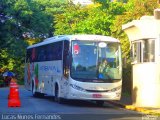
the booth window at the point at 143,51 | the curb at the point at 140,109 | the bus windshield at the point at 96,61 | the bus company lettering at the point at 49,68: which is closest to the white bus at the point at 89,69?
the bus windshield at the point at 96,61

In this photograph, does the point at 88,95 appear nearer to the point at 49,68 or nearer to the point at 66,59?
the point at 66,59

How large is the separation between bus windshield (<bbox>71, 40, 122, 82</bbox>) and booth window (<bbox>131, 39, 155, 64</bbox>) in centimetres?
116

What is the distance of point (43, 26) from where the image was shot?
58562mm

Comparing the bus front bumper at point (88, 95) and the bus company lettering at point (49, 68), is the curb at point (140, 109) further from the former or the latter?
the bus company lettering at point (49, 68)

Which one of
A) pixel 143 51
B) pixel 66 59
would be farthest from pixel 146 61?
pixel 66 59

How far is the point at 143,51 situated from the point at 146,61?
20.8 inches

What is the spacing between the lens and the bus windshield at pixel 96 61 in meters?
22.6

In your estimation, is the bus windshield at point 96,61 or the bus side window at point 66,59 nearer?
the bus windshield at point 96,61

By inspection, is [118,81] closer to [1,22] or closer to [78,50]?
[78,50]

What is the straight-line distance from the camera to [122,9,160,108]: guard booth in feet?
73.8

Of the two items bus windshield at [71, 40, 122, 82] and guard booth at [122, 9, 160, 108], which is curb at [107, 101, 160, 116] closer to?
guard booth at [122, 9, 160, 108]

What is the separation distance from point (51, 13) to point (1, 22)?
31.6 ft

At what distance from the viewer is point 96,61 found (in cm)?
2278

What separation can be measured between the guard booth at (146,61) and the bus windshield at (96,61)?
1.19m
